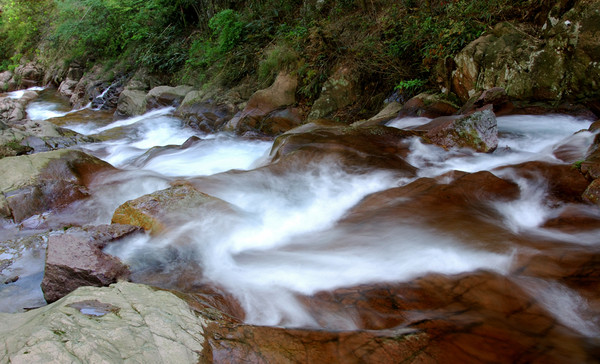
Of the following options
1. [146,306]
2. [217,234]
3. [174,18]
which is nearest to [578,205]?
[217,234]

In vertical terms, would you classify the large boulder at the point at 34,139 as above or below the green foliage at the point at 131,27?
below

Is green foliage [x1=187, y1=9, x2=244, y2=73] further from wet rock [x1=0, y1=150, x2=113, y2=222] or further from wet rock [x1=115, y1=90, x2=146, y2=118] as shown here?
wet rock [x1=0, y1=150, x2=113, y2=222]

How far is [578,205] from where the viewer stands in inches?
145

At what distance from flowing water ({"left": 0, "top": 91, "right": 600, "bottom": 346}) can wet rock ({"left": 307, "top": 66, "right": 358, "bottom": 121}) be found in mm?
2084

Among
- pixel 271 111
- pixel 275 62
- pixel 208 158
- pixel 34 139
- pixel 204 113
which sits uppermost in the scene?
pixel 275 62

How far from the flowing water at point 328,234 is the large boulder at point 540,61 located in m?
0.50

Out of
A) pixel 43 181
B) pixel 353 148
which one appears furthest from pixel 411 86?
pixel 43 181

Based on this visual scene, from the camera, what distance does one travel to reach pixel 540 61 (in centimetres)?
586

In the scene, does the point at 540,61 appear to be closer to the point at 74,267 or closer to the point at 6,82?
the point at 74,267

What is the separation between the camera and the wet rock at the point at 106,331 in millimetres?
1580

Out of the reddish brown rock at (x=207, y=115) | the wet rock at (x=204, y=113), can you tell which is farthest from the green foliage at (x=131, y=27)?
the reddish brown rock at (x=207, y=115)

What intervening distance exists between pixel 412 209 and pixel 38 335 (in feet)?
10.5

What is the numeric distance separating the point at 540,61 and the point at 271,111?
16.8ft

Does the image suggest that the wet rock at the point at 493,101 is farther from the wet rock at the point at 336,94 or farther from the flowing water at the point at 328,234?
the wet rock at the point at 336,94
